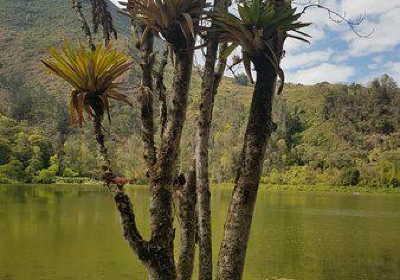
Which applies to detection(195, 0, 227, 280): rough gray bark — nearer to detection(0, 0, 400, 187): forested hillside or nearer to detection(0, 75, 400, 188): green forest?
detection(0, 0, 400, 187): forested hillside

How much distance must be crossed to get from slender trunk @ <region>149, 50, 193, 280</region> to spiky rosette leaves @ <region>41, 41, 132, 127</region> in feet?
1.24

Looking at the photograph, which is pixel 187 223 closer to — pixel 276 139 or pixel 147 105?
pixel 147 105

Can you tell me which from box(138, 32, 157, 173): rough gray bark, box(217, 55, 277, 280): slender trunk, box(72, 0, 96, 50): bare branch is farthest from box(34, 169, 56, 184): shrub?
box(217, 55, 277, 280): slender trunk

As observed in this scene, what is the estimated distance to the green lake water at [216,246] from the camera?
674 inches

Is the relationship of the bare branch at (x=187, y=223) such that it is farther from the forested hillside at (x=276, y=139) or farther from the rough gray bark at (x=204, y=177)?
the forested hillside at (x=276, y=139)

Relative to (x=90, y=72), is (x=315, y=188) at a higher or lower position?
lower

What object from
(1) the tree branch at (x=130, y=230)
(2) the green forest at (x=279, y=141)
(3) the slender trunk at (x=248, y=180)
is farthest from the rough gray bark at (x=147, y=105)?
(2) the green forest at (x=279, y=141)

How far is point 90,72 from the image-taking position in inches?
124

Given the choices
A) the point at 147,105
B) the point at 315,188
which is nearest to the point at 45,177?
the point at 315,188

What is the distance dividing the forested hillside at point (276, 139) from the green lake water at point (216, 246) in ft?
157

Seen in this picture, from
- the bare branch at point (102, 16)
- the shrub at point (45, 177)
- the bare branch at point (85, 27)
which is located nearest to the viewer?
the bare branch at point (85, 27)

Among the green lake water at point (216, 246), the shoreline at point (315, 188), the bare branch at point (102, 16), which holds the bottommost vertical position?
the shoreline at point (315, 188)

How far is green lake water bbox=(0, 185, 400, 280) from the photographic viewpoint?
17.1 meters

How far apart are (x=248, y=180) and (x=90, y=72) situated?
1.28 meters
